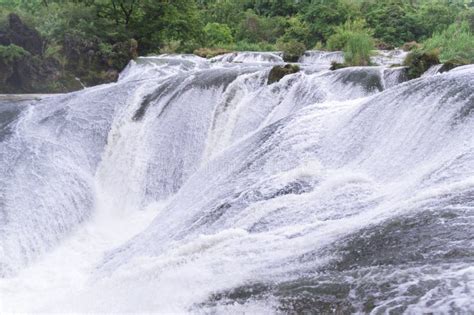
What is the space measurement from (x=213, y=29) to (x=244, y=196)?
2019 centimetres

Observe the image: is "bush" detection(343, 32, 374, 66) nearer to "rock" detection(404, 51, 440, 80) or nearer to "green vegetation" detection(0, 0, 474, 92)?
"green vegetation" detection(0, 0, 474, 92)

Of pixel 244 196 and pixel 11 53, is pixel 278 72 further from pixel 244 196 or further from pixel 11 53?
pixel 11 53

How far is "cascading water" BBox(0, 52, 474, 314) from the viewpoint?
135 inches

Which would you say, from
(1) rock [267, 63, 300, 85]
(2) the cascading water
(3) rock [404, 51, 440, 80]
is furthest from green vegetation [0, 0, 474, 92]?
(2) the cascading water

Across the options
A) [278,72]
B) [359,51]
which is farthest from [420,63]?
[359,51]

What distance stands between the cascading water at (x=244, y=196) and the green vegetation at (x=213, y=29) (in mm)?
4714

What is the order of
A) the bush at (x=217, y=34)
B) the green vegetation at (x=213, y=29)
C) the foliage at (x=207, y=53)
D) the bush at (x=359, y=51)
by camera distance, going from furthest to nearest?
the bush at (x=217, y=34) < the foliage at (x=207, y=53) < the green vegetation at (x=213, y=29) < the bush at (x=359, y=51)

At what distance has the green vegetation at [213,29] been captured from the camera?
15.2 meters

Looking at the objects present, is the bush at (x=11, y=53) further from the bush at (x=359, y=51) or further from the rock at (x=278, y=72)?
the bush at (x=359, y=51)

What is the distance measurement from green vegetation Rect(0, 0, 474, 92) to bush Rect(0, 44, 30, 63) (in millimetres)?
55

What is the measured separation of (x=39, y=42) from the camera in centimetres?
1514

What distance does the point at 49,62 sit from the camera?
15039mm

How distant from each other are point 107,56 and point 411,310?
14.7m

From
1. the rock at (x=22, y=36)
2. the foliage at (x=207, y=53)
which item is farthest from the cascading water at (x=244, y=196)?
the foliage at (x=207, y=53)
